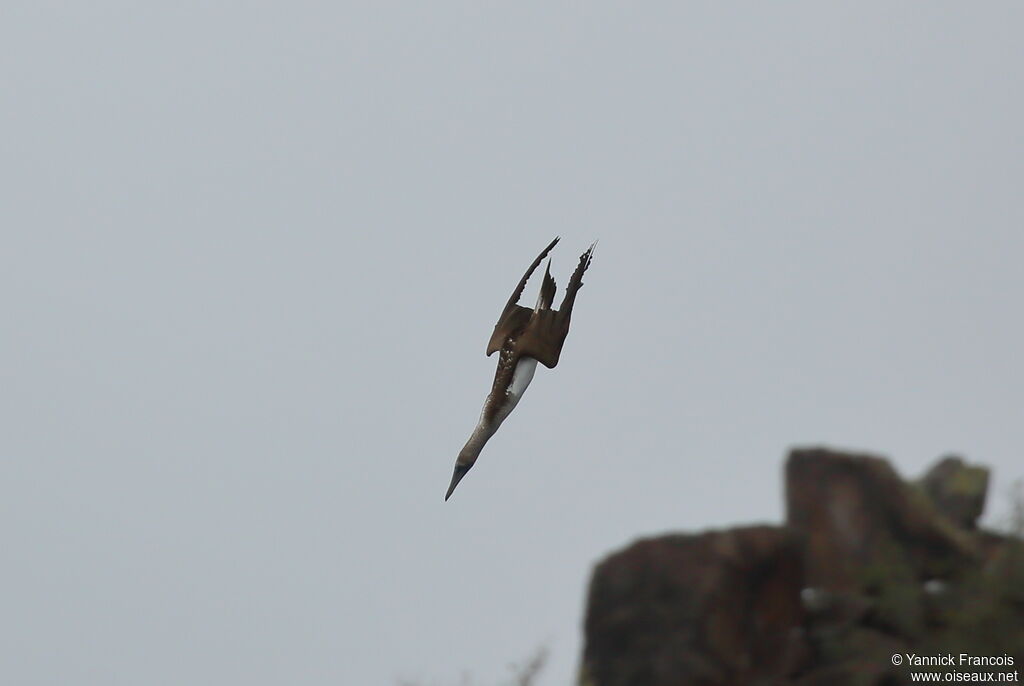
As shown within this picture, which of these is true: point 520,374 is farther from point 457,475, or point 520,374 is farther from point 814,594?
point 814,594

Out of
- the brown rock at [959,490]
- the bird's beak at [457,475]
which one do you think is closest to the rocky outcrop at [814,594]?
the brown rock at [959,490]

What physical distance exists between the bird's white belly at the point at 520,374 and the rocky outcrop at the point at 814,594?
2574 mm

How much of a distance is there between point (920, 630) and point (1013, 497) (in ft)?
8.84

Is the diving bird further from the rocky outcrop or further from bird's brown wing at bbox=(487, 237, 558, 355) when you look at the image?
the rocky outcrop

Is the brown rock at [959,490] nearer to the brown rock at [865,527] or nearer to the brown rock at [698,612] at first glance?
the brown rock at [865,527]

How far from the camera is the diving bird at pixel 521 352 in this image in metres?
21.7

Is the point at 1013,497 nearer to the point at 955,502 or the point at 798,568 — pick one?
the point at 955,502

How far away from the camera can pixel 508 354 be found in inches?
863

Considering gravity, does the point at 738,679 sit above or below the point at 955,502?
below

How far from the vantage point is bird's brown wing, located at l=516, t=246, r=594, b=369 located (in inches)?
858

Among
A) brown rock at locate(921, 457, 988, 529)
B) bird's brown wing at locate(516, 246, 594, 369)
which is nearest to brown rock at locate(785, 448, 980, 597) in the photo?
brown rock at locate(921, 457, 988, 529)

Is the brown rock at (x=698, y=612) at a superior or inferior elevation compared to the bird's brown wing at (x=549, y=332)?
inferior

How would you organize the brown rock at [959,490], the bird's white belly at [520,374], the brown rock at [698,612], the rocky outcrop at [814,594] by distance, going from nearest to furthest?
1. the rocky outcrop at [814,594]
2. the brown rock at [698,612]
3. the bird's white belly at [520,374]
4. the brown rock at [959,490]

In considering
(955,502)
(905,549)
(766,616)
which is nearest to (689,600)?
(766,616)
